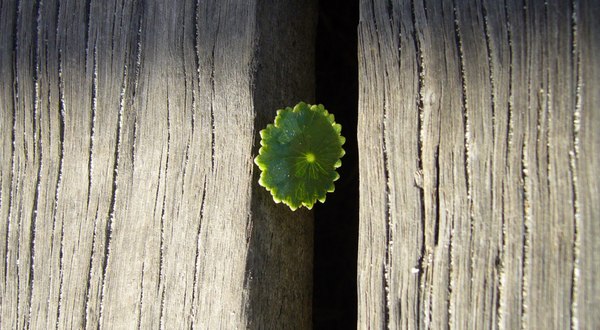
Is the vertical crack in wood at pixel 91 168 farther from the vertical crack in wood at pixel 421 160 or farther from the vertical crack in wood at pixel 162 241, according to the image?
the vertical crack in wood at pixel 421 160

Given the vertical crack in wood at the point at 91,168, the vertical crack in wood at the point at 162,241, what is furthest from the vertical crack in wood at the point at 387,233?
the vertical crack in wood at the point at 91,168

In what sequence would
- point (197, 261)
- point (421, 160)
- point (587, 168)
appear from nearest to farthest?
point (587, 168) < point (421, 160) < point (197, 261)

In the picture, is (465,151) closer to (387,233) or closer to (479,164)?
(479,164)

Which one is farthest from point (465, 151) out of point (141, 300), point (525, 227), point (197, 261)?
point (141, 300)

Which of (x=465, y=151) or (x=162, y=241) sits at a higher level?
(x=465, y=151)

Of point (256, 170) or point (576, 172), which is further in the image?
point (256, 170)

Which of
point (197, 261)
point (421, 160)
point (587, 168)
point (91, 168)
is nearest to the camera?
point (587, 168)

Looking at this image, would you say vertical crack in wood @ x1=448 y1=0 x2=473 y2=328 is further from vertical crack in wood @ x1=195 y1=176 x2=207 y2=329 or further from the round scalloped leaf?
vertical crack in wood @ x1=195 y1=176 x2=207 y2=329

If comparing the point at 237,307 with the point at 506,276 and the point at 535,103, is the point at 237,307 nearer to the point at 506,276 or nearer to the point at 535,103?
the point at 506,276

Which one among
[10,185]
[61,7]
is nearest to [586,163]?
[61,7]
